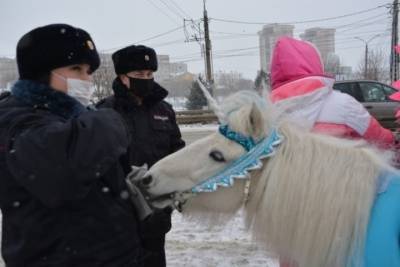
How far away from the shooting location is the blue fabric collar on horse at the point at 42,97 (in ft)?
5.05

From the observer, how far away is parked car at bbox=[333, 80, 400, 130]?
11.0m

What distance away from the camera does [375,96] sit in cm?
1122

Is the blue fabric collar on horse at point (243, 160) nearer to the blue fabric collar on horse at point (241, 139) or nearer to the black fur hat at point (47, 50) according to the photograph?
the blue fabric collar on horse at point (241, 139)

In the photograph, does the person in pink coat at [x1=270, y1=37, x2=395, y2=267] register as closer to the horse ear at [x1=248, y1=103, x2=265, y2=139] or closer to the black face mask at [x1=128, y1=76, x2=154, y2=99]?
the horse ear at [x1=248, y1=103, x2=265, y2=139]

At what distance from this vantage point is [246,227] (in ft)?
6.19

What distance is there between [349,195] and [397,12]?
86.0ft

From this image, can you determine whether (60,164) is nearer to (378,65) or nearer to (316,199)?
(316,199)

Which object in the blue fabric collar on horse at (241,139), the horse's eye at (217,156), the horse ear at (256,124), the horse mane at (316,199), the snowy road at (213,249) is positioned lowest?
the snowy road at (213,249)

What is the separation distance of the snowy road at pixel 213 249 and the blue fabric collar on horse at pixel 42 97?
2.27 m

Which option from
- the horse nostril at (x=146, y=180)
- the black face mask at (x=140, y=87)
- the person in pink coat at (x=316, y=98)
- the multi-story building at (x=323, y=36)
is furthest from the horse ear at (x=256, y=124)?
the multi-story building at (x=323, y=36)

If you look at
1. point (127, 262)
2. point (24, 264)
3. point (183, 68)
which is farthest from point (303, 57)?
point (183, 68)

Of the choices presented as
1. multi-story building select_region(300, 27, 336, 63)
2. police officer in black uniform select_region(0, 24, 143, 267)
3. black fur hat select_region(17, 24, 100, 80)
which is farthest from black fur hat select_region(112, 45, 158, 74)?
multi-story building select_region(300, 27, 336, 63)

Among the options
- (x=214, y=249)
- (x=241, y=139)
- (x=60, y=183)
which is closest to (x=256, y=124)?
(x=241, y=139)

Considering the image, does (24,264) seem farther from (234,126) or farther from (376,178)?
(376,178)
